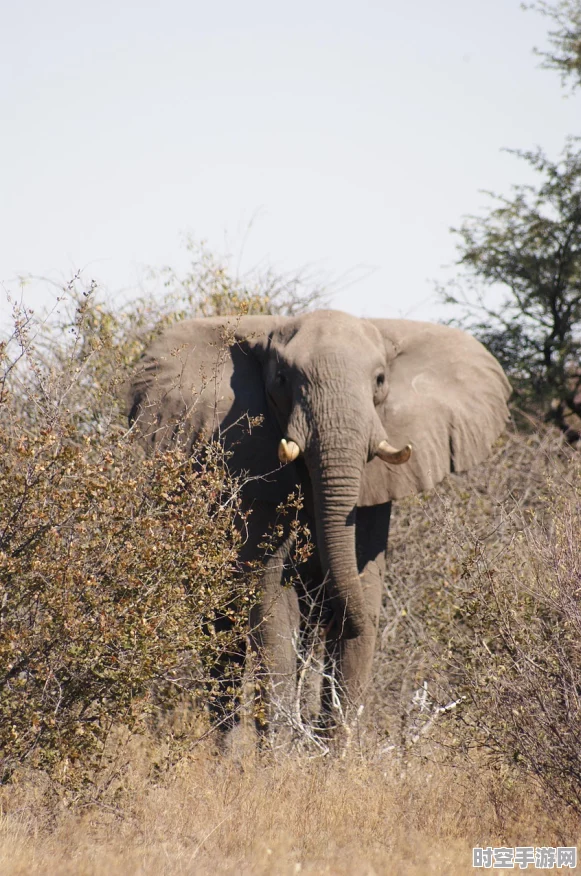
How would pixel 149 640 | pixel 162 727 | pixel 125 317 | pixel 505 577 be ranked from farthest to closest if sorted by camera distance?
pixel 125 317 → pixel 162 727 → pixel 505 577 → pixel 149 640

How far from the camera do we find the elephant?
7.62 metres

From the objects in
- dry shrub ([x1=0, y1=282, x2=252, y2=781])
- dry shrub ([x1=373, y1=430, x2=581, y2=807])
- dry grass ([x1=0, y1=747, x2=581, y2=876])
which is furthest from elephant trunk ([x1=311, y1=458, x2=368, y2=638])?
dry shrub ([x1=0, y1=282, x2=252, y2=781])

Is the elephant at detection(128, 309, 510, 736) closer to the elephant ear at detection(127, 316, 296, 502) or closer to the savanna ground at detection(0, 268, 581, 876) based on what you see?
the elephant ear at detection(127, 316, 296, 502)

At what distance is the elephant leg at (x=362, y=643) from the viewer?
806cm

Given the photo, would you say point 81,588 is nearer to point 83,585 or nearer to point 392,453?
point 83,585

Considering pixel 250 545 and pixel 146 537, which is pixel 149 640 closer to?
pixel 146 537

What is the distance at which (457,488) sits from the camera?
33.8 ft

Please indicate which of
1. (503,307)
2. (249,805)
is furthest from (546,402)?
(249,805)

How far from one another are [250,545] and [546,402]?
782cm

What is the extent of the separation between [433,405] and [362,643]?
69.1 inches

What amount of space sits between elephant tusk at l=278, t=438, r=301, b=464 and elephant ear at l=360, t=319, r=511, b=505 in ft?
2.82

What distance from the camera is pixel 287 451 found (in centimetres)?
749

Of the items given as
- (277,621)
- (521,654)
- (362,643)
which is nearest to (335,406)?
(277,621)

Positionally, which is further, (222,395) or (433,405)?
(433,405)
